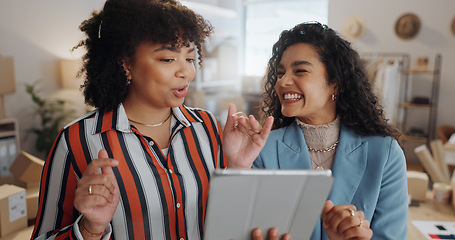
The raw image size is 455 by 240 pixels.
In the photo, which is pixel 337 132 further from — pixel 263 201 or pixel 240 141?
pixel 263 201

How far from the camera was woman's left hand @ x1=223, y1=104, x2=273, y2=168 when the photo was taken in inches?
41.7

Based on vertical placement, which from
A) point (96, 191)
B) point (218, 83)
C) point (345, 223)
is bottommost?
Result: point (345, 223)

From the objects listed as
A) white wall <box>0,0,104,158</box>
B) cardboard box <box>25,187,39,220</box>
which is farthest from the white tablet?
white wall <box>0,0,104,158</box>

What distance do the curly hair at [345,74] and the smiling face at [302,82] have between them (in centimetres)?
3

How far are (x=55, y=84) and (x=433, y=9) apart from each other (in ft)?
18.0

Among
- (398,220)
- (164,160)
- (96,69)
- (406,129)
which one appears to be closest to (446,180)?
(398,220)

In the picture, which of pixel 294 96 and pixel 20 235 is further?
pixel 20 235

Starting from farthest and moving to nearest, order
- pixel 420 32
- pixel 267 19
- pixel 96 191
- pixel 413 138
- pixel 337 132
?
pixel 267 19, pixel 420 32, pixel 413 138, pixel 337 132, pixel 96 191

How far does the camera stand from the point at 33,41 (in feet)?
12.5

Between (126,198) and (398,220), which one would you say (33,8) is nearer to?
(126,198)

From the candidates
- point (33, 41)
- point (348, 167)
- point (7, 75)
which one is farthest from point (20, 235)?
point (33, 41)

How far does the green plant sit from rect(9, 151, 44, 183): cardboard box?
182 centimetres

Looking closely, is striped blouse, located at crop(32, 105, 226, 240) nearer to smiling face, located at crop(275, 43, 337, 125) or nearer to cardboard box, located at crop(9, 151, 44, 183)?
smiling face, located at crop(275, 43, 337, 125)

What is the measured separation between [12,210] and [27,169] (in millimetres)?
374
